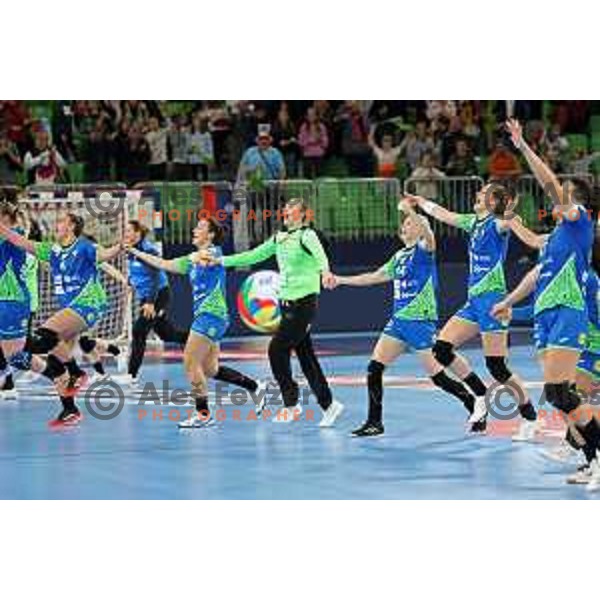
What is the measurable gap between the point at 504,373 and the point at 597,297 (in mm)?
2325

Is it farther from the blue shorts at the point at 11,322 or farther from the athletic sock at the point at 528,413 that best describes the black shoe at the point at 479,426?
the blue shorts at the point at 11,322

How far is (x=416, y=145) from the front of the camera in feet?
80.9

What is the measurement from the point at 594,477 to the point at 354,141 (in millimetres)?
14692

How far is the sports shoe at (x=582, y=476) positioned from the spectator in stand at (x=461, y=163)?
13.7 meters

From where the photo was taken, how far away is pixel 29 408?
52.5 ft

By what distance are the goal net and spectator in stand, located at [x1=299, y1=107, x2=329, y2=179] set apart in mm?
4178

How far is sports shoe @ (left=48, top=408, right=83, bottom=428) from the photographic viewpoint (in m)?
14.6

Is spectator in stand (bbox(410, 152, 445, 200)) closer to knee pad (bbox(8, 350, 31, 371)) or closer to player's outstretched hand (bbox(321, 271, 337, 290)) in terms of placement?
knee pad (bbox(8, 350, 31, 371))

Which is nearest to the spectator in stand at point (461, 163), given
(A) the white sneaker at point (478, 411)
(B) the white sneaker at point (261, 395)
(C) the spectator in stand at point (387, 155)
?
(C) the spectator in stand at point (387, 155)

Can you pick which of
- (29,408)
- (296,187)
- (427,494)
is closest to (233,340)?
(296,187)

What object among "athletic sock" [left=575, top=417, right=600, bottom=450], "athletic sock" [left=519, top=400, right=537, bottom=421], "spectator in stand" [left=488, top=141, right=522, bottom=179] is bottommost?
"athletic sock" [left=519, top=400, right=537, bottom=421]

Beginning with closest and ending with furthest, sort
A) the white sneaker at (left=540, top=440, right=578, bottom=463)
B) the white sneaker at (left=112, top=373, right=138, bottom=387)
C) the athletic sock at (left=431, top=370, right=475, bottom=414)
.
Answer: the white sneaker at (left=540, top=440, right=578, bottom=463) < the athletic sock at (left=431, top=370, right=475, bottom=414) < the white sneaker at (left=112, top=373, right=138, bottom=387)

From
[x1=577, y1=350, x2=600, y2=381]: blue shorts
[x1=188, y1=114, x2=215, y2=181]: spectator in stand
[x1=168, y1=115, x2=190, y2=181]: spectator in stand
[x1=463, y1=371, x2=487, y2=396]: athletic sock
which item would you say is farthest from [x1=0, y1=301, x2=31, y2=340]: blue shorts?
[x1=188, y1=114, x2=215, y2=181]: spectator in stand

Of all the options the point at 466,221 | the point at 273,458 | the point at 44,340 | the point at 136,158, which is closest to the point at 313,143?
the point at 136,158
